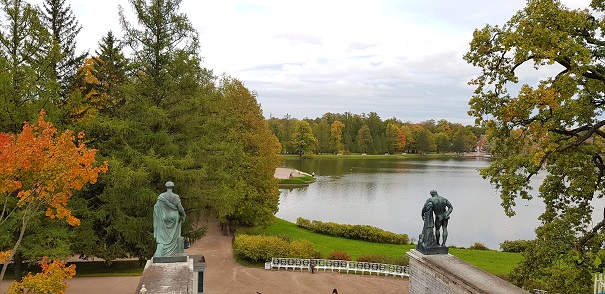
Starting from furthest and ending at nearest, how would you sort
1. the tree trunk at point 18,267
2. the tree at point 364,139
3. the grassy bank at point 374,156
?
the tree at point 364,139, the grassy bank at point 374,156, the tree trunk at point 18,267

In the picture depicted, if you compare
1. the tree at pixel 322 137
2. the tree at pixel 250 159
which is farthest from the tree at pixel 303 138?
the tree at pixel 250 159

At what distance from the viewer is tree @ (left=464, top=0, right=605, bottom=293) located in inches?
382

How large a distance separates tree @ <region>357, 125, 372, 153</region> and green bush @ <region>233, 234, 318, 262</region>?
83430 millimetres

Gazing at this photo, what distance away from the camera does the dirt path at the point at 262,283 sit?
594 inches

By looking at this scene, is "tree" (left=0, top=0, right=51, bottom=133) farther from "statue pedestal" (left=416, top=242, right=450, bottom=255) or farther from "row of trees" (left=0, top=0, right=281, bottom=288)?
"statue pedestal" (left=416, top=242, right=450, bottom=255)

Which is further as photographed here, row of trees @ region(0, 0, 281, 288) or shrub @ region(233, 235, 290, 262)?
shrub @ region(233, 235, 290, 262)

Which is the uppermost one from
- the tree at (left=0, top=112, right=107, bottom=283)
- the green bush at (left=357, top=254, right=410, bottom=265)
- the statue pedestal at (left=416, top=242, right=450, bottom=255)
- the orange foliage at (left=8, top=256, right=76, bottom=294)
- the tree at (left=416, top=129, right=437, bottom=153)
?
the tree at (left=416, top=129, right=437, bottom=153)

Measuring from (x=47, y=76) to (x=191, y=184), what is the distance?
638 centimetres

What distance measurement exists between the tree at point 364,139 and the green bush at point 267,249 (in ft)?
274

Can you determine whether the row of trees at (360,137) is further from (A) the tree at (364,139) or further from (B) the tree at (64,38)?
(B) the tree at (64,38)

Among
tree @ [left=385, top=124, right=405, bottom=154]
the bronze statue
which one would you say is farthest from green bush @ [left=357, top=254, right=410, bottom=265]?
tree @ [left=385, top=124, right=405, bottom=154]

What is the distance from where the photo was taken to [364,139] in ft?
333

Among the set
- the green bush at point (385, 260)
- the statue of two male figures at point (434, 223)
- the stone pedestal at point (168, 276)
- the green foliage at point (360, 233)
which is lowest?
the green foliage at point (360, 233)

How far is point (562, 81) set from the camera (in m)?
9.64
